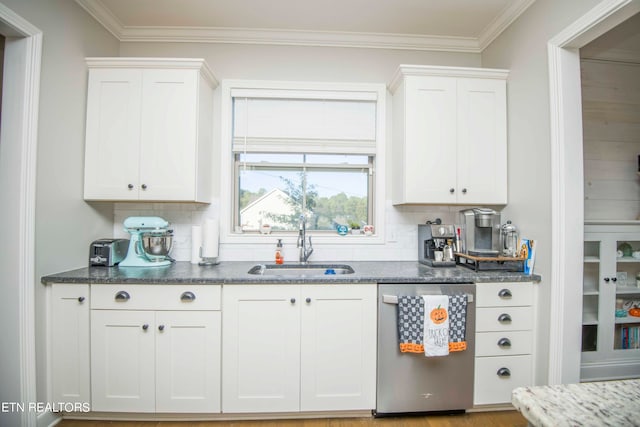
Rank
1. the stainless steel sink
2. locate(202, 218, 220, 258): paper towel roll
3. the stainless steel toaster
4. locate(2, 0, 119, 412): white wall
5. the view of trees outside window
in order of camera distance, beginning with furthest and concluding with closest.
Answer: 1. the view of trees outside window
2. the stainless steel sink
3. locate(202, 218, 220, 258): paper towel roll
4. the stainless steel toaster
5. locate(2, 0, 119, 412): white wall

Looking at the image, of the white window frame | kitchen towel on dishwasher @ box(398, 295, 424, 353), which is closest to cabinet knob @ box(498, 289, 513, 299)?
kitchen towel on dishwasher @ box(398, 295, 424, 353)

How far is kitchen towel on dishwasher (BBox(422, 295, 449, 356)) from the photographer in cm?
178

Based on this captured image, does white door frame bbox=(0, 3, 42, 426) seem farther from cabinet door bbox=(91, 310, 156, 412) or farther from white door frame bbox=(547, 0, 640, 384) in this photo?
white door frame bbox=(547, 0, 640, 384)

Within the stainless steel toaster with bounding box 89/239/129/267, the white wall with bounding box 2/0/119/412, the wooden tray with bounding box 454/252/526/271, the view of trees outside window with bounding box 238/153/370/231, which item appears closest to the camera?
the white wall with bounding box 2/0/119/412

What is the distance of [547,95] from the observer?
1895mm

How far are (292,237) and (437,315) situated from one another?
1268 mm

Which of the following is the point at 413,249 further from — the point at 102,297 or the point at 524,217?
the point at 102,297

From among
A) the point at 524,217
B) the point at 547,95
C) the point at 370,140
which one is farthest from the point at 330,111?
the point at 524,217

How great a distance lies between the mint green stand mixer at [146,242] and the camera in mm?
2139

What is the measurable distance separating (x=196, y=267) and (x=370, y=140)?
1.75 meters

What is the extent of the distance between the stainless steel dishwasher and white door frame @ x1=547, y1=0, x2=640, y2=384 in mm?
499

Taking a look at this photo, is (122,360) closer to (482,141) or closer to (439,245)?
(439,245)

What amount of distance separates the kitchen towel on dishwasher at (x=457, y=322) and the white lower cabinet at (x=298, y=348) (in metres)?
0.47

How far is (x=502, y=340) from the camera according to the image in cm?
192
